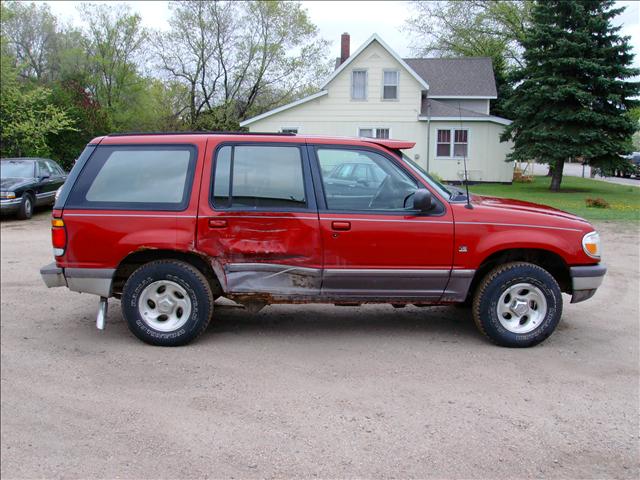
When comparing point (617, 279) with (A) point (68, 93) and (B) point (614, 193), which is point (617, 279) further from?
(A) point (68, 93)

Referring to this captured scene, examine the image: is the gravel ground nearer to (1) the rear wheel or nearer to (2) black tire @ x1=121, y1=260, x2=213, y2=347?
(2) black tire @ x1=121, y1=260, x2=213, y2=347

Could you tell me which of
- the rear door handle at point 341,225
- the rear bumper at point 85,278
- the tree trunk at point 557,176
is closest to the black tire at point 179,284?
the rear bumper at point 85,278

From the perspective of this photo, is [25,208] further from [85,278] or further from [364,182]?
[364,182]

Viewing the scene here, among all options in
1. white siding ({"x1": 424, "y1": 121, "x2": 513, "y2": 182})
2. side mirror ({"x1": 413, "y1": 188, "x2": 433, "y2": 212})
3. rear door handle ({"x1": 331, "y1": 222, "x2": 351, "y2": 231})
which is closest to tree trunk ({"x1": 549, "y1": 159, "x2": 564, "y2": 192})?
white siding ({"x1": 424, "y1": 121, "x2": 513, "y2": 182})

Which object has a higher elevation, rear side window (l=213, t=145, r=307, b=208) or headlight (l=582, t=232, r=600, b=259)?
rear side window (l=213, t=145, r=307, b=208)

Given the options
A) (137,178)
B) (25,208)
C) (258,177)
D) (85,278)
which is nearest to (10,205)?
(25,208)

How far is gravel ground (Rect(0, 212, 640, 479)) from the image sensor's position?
358 cm

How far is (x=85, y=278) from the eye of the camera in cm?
552

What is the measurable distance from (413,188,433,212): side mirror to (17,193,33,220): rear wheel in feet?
42.0

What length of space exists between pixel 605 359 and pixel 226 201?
11.8 ft

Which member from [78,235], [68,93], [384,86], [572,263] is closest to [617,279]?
[572,263]

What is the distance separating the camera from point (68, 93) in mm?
27078

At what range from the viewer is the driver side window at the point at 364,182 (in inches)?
218

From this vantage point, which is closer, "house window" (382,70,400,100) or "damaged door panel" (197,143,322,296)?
"damaged door panel" (197,143,322,296)
